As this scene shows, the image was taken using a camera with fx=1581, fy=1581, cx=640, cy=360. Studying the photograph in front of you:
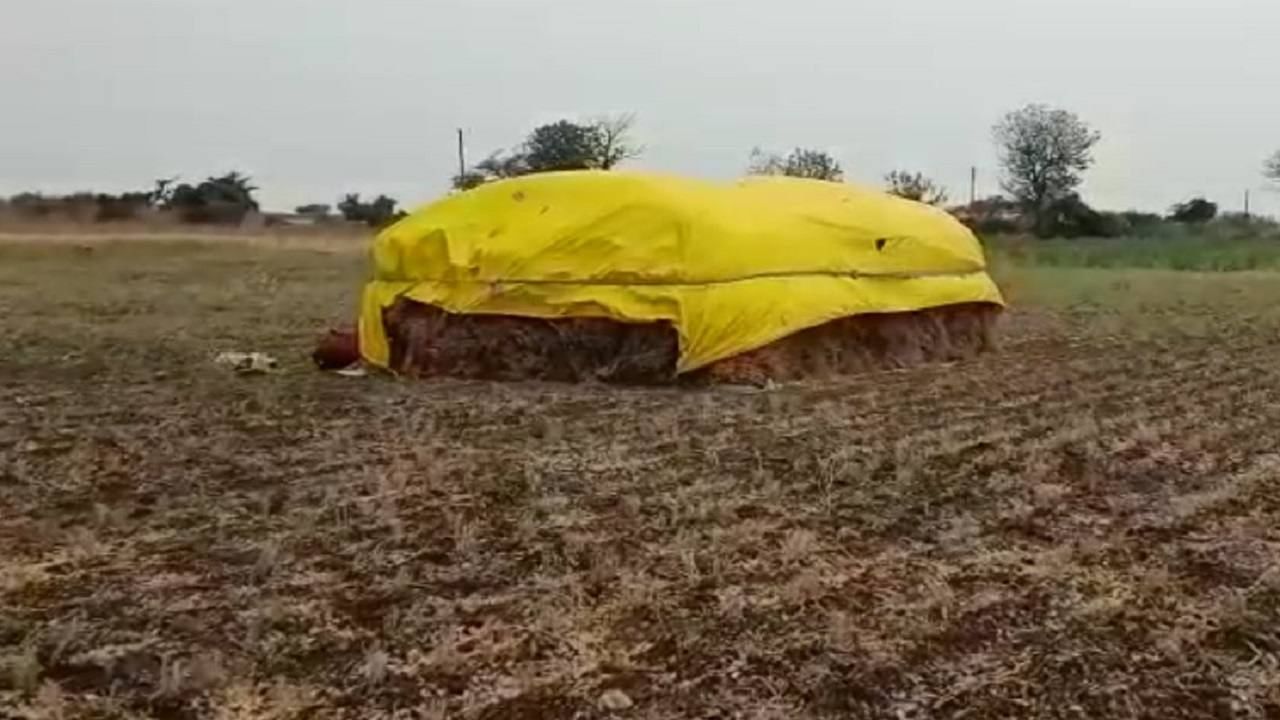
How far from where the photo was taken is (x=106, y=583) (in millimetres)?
3615

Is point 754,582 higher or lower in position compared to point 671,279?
lower

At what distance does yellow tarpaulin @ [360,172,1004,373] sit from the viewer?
7801 mm

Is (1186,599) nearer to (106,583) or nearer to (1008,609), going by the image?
(1008,609)

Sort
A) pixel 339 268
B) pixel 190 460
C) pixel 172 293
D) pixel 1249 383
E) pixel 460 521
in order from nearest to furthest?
pixel 460 521 < pixel 190 460 < pixel 1249 383 < pixel 172 293 < pixel 339 268

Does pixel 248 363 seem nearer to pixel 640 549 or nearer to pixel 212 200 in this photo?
pixel 640 549

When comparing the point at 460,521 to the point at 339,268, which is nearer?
the point at 460,521

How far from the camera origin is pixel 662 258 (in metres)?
7.81

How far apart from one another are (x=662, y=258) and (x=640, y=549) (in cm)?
402

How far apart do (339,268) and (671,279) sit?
47.0 feet

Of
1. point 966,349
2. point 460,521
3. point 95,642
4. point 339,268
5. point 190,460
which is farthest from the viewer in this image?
point 339,268

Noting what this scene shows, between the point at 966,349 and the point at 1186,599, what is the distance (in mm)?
5902

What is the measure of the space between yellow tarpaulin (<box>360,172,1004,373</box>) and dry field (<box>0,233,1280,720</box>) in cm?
51

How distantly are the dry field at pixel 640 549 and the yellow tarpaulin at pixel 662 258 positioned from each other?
0.51 metres

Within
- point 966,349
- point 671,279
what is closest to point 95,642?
point 671,279
